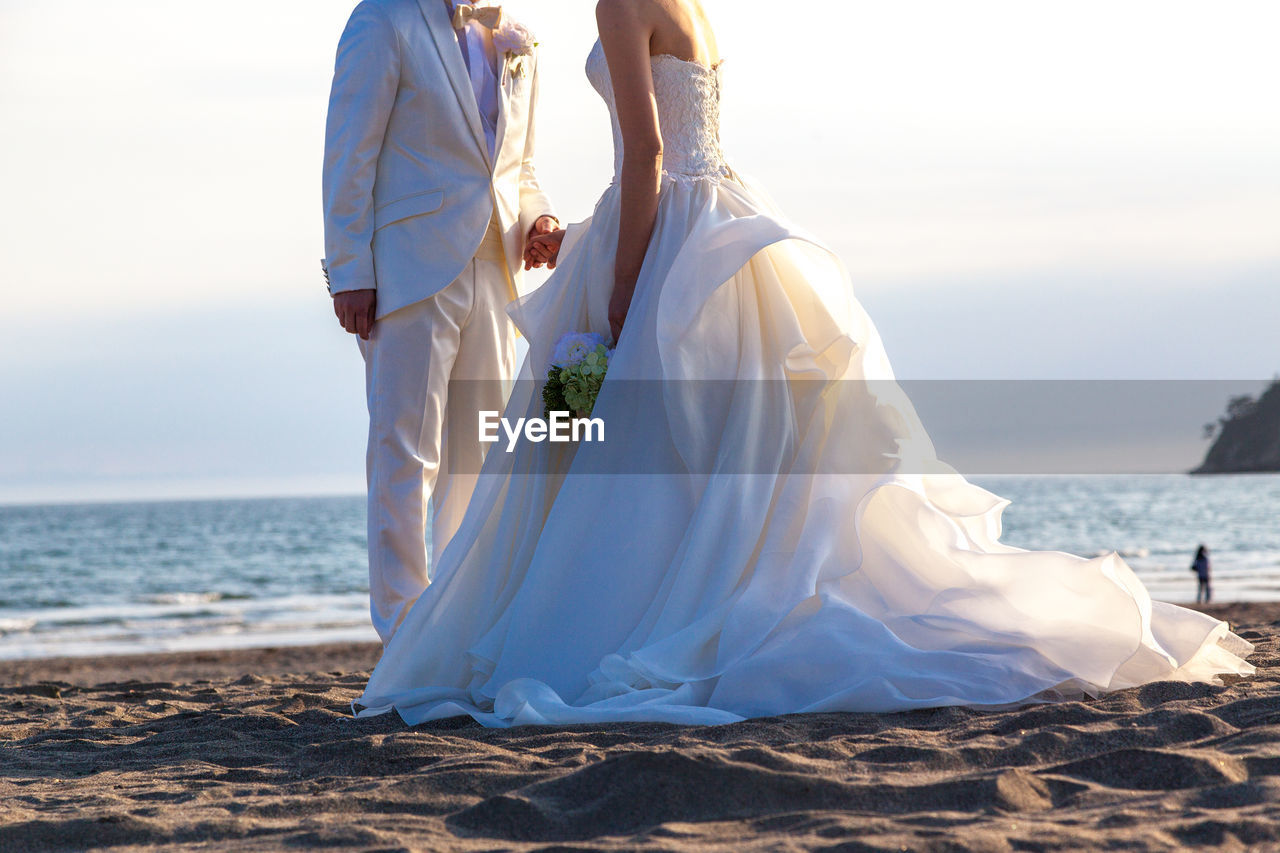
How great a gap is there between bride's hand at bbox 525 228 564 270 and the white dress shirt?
37 cm

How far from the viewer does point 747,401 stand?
131 inches

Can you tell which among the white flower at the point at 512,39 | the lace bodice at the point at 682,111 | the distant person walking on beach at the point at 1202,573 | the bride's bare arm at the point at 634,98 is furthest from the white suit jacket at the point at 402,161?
the distant person walking on beach at the point at 1202,573

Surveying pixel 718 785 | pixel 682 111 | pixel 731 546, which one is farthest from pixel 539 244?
pixel 718 785

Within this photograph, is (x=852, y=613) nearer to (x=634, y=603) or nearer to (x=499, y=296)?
(x=634, y=603)

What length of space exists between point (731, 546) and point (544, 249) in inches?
56.1

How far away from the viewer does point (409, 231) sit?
3.87 m

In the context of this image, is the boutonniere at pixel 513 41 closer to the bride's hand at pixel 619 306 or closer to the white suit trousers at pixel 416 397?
the white suit trousers at pixel 416 397

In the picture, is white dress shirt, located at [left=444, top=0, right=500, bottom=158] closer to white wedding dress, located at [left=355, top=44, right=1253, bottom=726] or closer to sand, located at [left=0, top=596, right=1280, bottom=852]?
white wedding dress, located at [left=355, top=44, right=1253, bottom=726]

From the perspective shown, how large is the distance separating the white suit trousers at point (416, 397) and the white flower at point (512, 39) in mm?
611

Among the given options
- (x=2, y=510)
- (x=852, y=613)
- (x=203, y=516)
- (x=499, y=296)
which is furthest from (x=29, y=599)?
(x=2, y=510)

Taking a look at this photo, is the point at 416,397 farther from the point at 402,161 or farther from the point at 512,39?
the point at 512,39

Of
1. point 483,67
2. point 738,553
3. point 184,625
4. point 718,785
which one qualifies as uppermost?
Result: point 483,67

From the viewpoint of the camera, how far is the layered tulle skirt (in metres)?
2.90

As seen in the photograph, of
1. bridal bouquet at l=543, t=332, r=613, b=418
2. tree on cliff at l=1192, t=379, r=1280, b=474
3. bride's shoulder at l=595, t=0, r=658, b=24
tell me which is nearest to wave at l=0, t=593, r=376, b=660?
bridal bouquet at l=543, t=332, r=613, b=418
